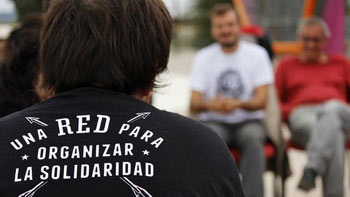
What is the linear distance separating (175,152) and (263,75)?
327 centimetres

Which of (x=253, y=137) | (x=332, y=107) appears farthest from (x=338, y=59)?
(x=253, y=137)

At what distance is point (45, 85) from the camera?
1575 millimetres

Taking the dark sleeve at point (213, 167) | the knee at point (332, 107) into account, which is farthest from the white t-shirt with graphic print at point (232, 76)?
the dark sleeve at point (213, 167)

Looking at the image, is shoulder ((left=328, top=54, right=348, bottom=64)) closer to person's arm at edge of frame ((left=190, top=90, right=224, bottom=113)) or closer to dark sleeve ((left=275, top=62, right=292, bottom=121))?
dark sleeve ((left=275, top=62, right=292, bottom=121))

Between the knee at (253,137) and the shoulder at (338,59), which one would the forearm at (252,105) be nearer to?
the knee at (253,137)

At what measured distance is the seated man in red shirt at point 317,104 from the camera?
4.06 meters

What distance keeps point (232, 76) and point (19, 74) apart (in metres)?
2.37

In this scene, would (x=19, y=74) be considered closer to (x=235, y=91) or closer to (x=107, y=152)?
(x=107, y=152)

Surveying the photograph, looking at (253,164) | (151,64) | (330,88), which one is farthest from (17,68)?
(330,88)

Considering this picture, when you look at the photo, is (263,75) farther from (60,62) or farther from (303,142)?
(60,62)

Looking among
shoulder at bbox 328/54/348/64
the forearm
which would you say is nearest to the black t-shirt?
the forearm

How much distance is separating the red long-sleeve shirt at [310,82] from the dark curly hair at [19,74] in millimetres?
2661

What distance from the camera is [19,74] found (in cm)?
257

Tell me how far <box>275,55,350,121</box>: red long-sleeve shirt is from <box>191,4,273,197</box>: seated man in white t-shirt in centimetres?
34
